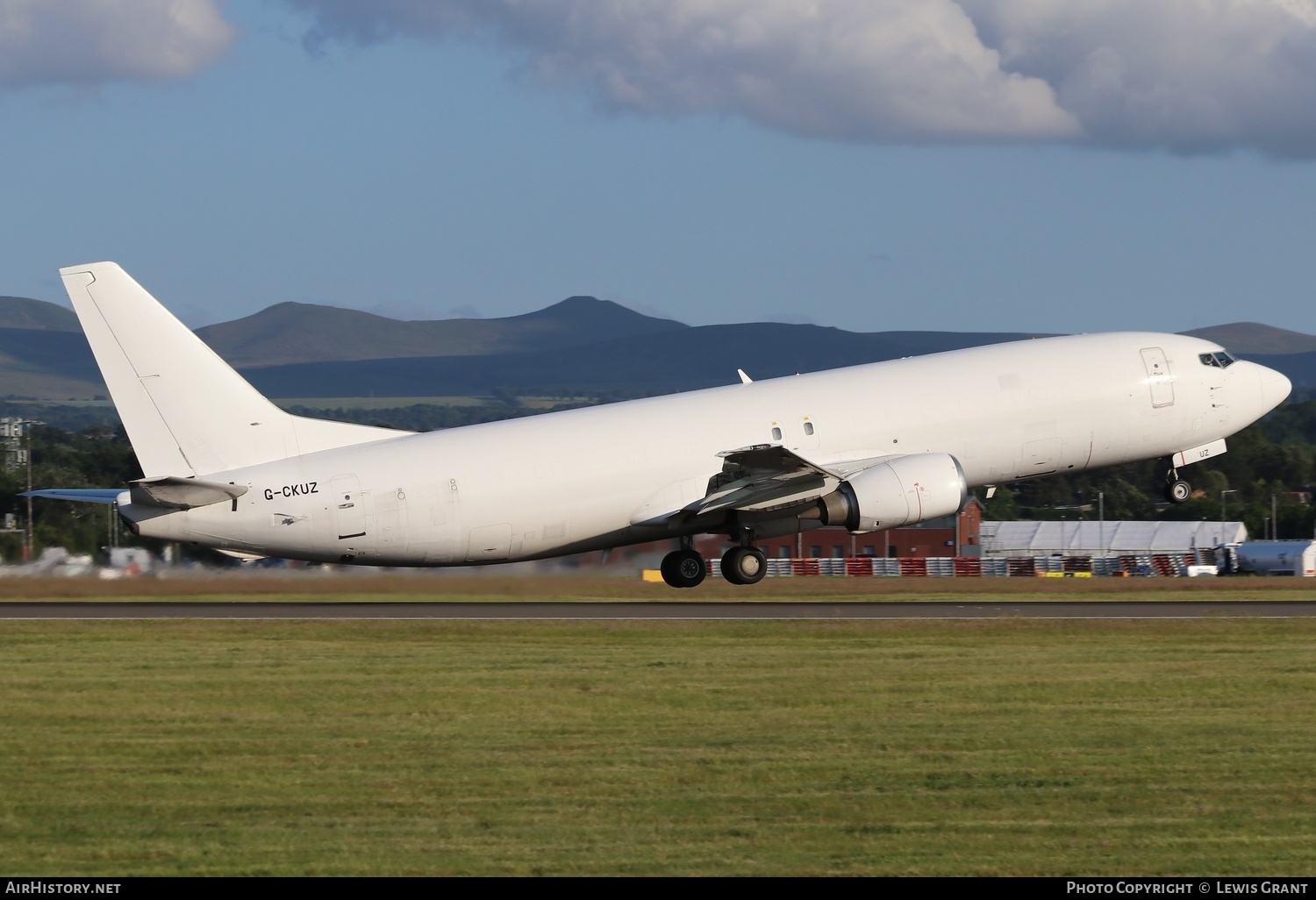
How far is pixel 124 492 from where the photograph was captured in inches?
1326

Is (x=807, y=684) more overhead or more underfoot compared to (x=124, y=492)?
more underfoot

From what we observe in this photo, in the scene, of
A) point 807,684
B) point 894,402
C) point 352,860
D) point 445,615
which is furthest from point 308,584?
point 352,860

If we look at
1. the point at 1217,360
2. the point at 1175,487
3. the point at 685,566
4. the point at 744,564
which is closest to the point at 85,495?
the point at 685,566

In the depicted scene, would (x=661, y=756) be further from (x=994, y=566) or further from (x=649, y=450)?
(x=994, y=566)

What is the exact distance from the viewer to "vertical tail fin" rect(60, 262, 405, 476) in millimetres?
32625

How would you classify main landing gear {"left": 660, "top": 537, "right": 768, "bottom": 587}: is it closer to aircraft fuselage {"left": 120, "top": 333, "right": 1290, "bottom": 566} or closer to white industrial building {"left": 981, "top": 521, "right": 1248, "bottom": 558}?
aircraft fuselage {"left": 120, "top": 333, "right": 1290, "bottom": 566}

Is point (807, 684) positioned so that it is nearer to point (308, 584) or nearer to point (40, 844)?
point (40, 844)

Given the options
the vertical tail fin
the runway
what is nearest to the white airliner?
the vertical tail fin

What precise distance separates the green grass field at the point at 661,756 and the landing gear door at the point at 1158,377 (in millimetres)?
9998

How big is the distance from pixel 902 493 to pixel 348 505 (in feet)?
40.1

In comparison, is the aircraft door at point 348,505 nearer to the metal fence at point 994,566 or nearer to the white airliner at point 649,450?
the white airliner at point 649,450

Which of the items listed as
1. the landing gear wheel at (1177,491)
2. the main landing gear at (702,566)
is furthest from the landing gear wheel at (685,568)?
the landing gear wheel at (1177,491)

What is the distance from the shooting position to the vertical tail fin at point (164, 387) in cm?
3262
